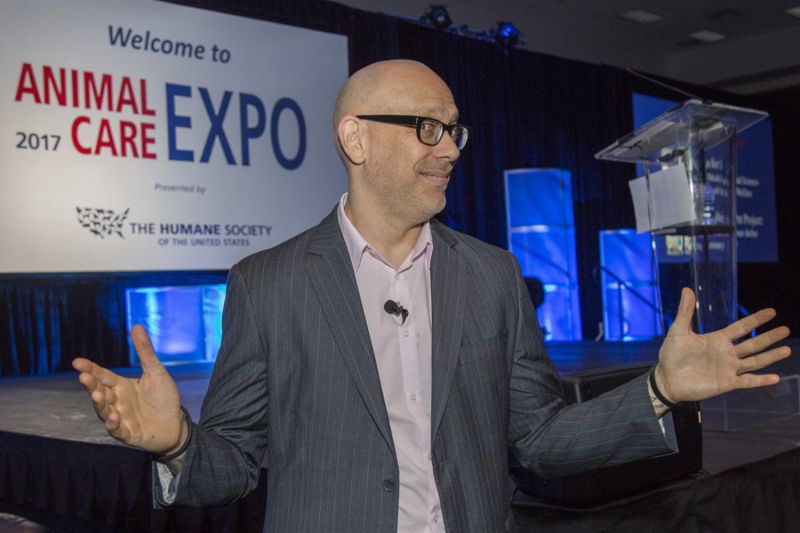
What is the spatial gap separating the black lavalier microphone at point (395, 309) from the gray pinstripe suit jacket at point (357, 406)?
0.03 meters

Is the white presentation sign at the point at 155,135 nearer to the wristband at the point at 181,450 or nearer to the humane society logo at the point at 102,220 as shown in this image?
the humane society logo at the point at 102,220

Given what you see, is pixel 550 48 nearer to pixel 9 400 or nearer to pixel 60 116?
pixel 60 116

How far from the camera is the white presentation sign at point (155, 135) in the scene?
5.82 metres

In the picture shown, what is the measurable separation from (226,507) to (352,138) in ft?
3.79

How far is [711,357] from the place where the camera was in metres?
1.44

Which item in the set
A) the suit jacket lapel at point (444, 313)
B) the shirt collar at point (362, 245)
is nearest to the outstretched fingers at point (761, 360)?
the suit jacket lapel at point (444, 313)

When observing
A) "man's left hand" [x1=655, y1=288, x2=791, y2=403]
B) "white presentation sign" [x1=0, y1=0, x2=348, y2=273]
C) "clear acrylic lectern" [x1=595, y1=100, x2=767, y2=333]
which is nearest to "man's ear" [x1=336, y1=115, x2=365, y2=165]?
"man's left hand" [x1=655, y1=288, x2=791, y2=403]

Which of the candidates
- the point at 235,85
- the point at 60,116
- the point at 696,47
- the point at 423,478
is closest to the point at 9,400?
the point at 60,116

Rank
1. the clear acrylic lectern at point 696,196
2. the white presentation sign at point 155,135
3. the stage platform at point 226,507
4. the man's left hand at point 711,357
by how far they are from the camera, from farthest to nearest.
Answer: the white presentation sign at point 155,135 < the clear acrylic lectern at point 696,196 < the stage platform at point 226,507 < the man's left hand at point 711,357

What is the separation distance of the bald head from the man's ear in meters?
0.02

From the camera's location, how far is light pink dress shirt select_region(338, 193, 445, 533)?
1.47m

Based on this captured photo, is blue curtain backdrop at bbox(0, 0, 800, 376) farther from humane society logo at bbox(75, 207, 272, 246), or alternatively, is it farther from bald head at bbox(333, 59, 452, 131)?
bald head at bbox(333, 59, 452, 131)

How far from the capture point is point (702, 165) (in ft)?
9.36

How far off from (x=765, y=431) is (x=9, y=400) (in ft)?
10.2
